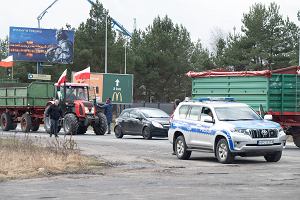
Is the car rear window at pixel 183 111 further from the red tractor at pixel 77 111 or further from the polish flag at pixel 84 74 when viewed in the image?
the polish flag at pixel 84 74

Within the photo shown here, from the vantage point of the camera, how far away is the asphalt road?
12.0 meters

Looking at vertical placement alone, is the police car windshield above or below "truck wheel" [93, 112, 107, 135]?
above

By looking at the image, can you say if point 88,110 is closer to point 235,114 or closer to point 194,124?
point 194,124

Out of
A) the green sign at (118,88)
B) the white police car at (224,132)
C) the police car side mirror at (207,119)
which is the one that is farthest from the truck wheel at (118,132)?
the green sign at (118,88)

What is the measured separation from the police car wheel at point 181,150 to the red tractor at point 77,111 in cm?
1398

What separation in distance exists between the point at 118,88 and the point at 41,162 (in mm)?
38704

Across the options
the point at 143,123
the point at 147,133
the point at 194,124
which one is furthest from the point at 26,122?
the point at 194,124

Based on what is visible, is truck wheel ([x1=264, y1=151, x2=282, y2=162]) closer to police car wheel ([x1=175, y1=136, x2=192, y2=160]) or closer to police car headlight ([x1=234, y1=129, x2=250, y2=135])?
police car headlight ([x1=234, y1=129, x2=250, y2=135])

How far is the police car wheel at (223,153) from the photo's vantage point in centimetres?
1822

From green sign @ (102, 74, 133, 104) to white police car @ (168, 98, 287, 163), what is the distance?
113 ft

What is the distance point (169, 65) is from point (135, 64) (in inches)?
164

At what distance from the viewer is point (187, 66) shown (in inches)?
3322

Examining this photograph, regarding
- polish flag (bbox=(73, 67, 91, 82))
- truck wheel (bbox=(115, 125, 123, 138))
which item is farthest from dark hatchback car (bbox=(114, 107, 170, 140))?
polish flag (bbox=(73, 67, 91, 82))

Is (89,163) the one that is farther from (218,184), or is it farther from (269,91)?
(269,91)
